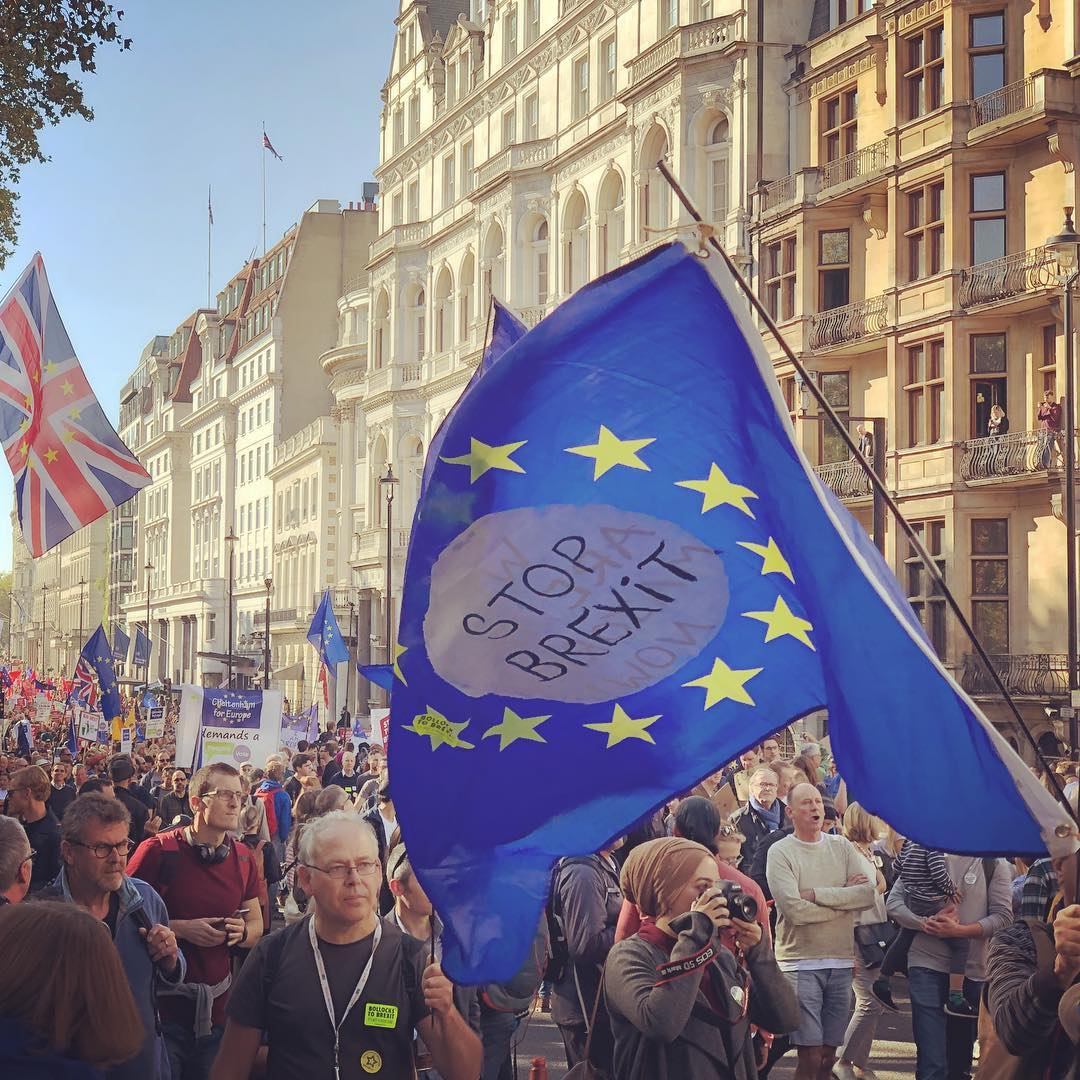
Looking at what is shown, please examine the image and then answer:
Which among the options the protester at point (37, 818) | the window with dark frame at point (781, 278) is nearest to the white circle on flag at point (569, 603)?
the protester at point (37, 818)

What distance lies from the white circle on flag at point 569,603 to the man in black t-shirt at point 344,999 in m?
0.75

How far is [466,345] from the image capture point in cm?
5259

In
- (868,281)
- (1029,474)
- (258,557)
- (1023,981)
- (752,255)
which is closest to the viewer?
(1023,981)

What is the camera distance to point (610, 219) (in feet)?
147

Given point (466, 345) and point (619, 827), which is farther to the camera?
point (466, 345)

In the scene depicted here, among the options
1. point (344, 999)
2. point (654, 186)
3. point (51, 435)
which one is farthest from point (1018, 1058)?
point (654, 186)

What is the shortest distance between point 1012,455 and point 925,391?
2.71m

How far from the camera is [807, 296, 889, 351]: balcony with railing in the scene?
3316 cm

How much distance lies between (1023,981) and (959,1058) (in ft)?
16.0

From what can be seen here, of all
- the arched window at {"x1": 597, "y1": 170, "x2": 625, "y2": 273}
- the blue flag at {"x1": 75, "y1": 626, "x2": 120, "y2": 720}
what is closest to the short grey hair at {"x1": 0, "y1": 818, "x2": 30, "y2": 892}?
the blue flag at {"x1": 75, "y1": 626, "x2": 120, "y2": 720}

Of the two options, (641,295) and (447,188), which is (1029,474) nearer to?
(641,295)

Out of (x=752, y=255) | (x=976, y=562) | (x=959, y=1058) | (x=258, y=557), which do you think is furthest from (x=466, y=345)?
(x=959, y=1058)

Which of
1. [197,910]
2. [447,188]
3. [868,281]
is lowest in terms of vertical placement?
[197,910]

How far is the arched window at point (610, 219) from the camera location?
44250 millimetres
